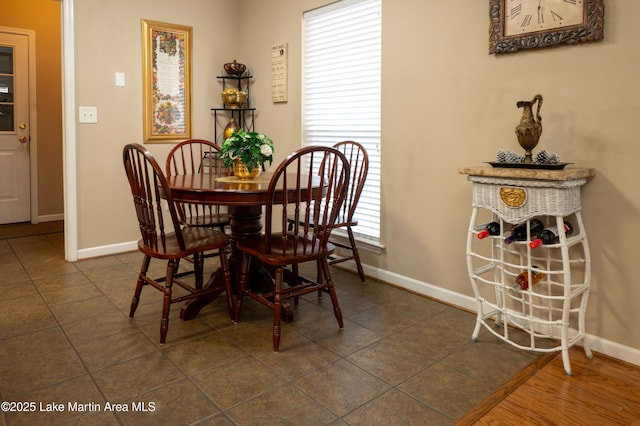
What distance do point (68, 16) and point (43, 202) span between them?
2372 mm

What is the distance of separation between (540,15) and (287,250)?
63.8 inches

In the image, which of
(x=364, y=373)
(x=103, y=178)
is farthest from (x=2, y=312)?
(x=364, y=373)

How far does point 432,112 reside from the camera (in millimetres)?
2789

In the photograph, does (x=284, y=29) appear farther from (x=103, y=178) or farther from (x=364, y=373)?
(x=364, y=373)

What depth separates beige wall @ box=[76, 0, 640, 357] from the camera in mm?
2070

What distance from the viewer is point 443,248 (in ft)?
9.22

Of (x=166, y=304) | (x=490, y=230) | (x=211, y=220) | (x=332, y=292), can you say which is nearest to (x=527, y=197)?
(x=490, y=230)

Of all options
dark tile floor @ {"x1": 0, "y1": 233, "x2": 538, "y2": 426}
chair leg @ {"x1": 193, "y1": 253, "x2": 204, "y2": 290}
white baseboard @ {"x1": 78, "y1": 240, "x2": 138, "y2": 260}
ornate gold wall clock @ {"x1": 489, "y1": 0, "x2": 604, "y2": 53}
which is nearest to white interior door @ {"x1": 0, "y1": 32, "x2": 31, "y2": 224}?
white baseboard @ {"x1": 78, "y1": 240, "x2": 138, "y2": 260}

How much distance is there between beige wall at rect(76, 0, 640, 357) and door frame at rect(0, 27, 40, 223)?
5.73ft

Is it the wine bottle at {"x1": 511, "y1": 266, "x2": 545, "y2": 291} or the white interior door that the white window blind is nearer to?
the wine bottle at {"x1": 511, "y1": 266, "x2": 545, "y2": 291}

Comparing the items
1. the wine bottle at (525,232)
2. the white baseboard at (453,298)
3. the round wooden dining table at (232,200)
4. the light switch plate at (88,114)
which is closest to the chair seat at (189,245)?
the round wooden dining table at (232,200)

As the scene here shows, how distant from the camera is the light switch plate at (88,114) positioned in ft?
11.8

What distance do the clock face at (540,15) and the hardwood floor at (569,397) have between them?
151cm

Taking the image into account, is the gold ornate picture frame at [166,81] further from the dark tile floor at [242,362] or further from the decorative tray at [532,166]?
the decorative tray at [532,166]
